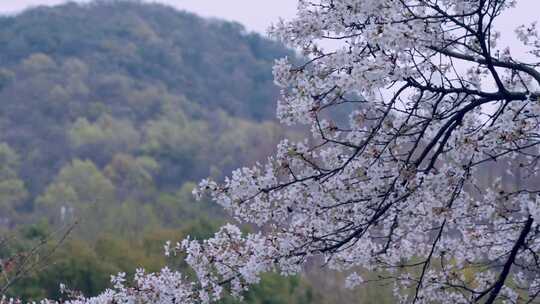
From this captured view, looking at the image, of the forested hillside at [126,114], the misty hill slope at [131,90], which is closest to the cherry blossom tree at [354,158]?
the forested hillside at [126,114]

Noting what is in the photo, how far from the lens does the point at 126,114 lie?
72312mm

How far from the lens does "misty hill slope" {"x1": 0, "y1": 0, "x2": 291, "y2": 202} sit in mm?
61375

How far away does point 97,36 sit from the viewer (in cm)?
8756

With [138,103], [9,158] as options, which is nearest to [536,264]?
[9,158]

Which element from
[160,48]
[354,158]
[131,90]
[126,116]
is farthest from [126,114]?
[354,158]

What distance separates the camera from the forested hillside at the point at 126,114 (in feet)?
139

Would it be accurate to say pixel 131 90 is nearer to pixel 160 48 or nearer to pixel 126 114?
pixel 126 114

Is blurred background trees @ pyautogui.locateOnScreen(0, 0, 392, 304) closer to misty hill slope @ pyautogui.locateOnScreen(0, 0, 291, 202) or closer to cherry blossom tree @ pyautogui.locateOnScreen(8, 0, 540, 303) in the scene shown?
misty hill slope @ pyautogui.locateOnScreen(0, 0, 291, 202)

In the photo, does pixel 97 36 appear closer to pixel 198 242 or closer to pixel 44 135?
pixel 44 135

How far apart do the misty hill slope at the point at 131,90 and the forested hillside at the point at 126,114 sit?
0.12m

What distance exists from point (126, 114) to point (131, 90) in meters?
3.61

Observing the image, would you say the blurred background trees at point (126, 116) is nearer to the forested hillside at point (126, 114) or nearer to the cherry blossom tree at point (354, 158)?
the forested hillside at point (126, 114)

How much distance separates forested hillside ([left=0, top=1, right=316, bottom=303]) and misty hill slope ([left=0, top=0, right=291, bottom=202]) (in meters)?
0.12

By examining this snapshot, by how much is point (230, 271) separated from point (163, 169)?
191ft
